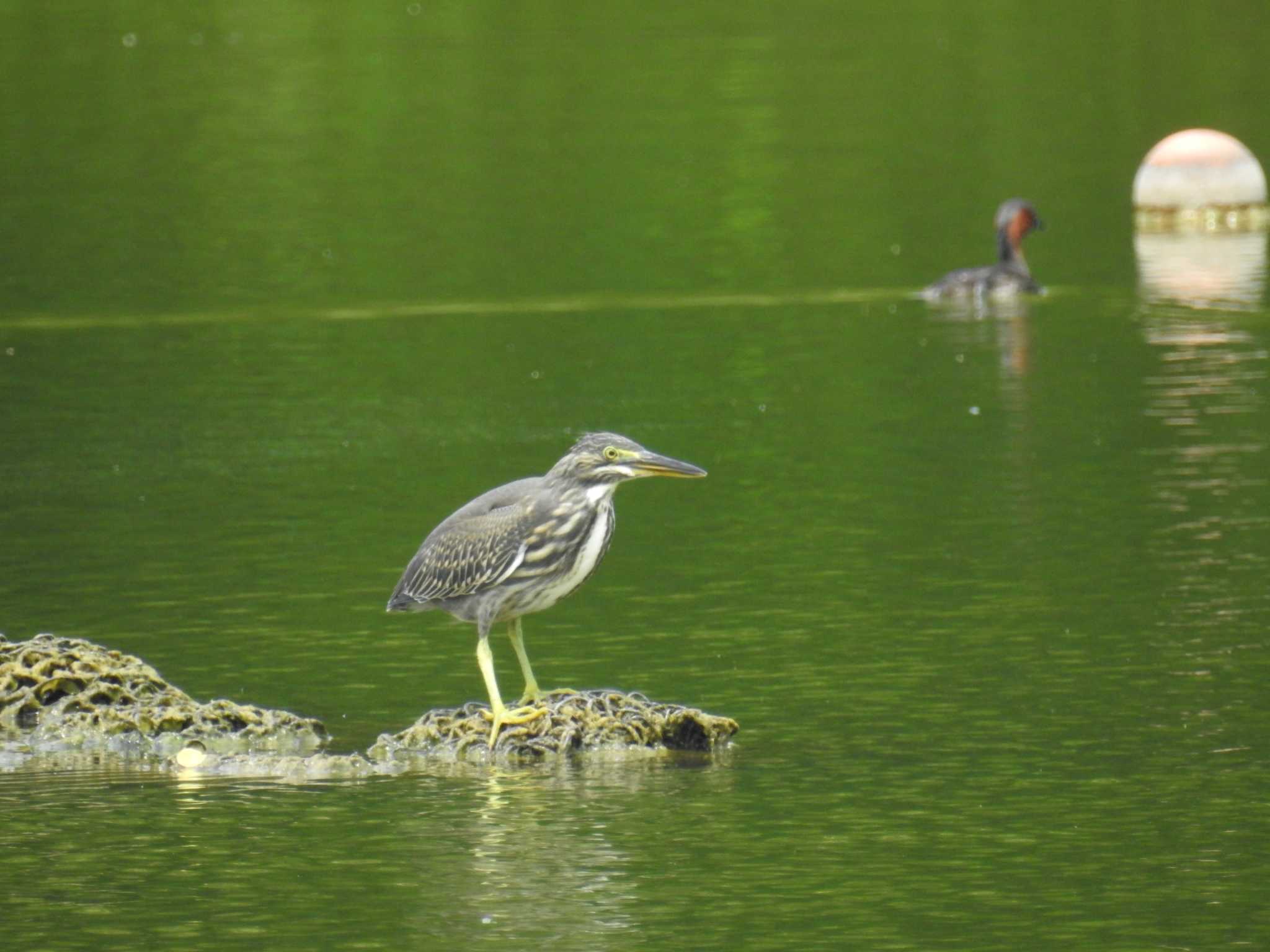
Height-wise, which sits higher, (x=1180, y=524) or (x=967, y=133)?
(x=967, y=133)

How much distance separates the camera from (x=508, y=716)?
12859mm

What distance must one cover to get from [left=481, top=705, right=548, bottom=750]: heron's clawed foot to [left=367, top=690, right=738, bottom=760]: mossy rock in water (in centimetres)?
2

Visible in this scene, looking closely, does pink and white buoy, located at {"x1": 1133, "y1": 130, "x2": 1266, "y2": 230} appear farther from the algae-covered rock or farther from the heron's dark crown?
the heron's dark crown

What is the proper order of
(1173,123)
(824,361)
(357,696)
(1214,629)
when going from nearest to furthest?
(357,696) → (1214,629) → (824,361) → (1173,123)

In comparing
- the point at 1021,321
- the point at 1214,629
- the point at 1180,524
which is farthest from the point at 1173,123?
the point at 1214,629

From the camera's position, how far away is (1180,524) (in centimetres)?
1875

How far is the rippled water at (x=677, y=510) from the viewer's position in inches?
437

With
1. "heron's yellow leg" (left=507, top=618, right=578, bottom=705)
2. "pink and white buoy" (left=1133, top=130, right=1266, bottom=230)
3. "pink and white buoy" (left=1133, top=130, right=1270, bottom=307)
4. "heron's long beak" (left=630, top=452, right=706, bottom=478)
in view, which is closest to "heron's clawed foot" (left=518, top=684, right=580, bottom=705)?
"heron's yellow leg" (left=507, top=618, right=578, bottom=705)

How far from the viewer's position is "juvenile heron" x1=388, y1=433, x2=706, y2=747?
1270 cm

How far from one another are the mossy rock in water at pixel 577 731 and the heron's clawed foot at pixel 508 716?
2 centimetres

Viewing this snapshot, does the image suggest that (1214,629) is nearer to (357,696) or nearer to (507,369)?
(357,696)

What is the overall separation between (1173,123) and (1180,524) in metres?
29.9

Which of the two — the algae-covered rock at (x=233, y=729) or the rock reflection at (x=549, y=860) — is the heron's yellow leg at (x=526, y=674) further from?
the rock reflection at (x=549, y=860)

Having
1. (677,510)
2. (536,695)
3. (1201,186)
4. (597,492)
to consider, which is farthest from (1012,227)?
(597,492)
